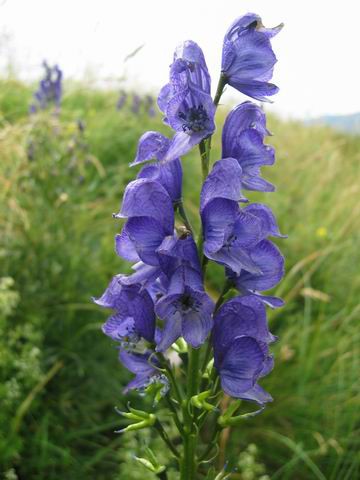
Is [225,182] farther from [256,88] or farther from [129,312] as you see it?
[129,312]

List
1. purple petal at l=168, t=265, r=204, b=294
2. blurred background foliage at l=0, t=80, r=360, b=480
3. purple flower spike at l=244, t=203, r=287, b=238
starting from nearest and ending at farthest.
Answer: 1. purple petal at l=168, t=265, r=204, b=294
2. purple flower spike at l=244, t=203, r=287, b=238
3. blurred background foliage at l=0, t=80, r=360, b=480

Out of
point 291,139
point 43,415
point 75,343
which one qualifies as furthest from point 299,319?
point 291,139

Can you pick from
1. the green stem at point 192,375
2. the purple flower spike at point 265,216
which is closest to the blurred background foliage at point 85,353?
the green stem at point 192,375

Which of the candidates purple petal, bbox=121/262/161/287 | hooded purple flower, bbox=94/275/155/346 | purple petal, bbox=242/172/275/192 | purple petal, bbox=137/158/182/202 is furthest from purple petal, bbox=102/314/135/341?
purple petal, bbox=242/172/275/192

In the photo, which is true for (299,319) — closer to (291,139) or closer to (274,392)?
(274,392)

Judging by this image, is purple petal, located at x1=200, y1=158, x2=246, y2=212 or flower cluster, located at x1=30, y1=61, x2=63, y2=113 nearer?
purple petal, located at x1=200, y1=158, x2=246, y2=212

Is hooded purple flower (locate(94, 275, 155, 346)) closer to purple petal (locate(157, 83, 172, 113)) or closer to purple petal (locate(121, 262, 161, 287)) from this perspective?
purple petal (locate(121, 262, 161, 287))
